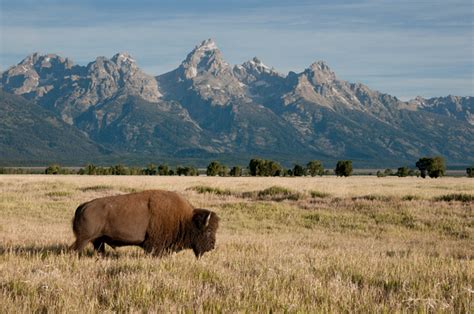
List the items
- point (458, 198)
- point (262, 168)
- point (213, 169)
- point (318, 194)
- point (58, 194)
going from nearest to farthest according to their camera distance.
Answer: point (458, 198) → point (58, 194) → point (318, 194) → point (213, 169) → point (262, 168)

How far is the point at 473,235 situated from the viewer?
902 inches

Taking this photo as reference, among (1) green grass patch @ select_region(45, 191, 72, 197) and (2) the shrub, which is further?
(2) the shrub

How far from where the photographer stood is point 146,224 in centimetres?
1215

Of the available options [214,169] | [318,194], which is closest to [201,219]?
[318,194]

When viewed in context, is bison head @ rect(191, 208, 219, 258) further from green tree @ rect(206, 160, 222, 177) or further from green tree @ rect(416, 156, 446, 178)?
green tree @ rect(206, 160, 222, 177)

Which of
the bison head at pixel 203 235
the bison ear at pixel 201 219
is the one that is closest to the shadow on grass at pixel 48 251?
the bison head at pixel 203 235

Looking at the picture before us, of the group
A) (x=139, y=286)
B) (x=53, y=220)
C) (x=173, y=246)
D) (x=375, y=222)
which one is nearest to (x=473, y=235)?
(x=375, y=222)

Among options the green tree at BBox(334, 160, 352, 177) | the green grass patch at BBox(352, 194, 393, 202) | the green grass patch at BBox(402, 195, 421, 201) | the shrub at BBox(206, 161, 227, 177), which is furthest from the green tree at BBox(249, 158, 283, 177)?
the green grass patch at BBox(402, 195, 421, 201)

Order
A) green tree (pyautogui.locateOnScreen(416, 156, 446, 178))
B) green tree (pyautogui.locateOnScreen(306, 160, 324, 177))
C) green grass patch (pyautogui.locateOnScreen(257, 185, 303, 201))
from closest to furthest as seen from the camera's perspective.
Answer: green grass patch (pyautogui.locateOnScreen(257, 185, 303, 201)), green tree (pyautogui.locateOnScreen(416, 156, 446, 178)), green tree (pyautogui.locateOnScreen(306, 160, 324, 177))

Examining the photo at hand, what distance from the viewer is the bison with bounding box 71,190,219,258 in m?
11.9

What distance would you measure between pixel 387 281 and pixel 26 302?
4933mm

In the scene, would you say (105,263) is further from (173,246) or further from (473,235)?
(473,235)

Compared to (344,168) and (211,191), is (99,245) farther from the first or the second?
(344,168)

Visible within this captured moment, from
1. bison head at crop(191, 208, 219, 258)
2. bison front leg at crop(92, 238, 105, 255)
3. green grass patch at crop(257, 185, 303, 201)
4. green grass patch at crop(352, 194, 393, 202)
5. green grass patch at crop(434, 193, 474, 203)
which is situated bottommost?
green grass patch at crop(257, 185, 303, 201)
